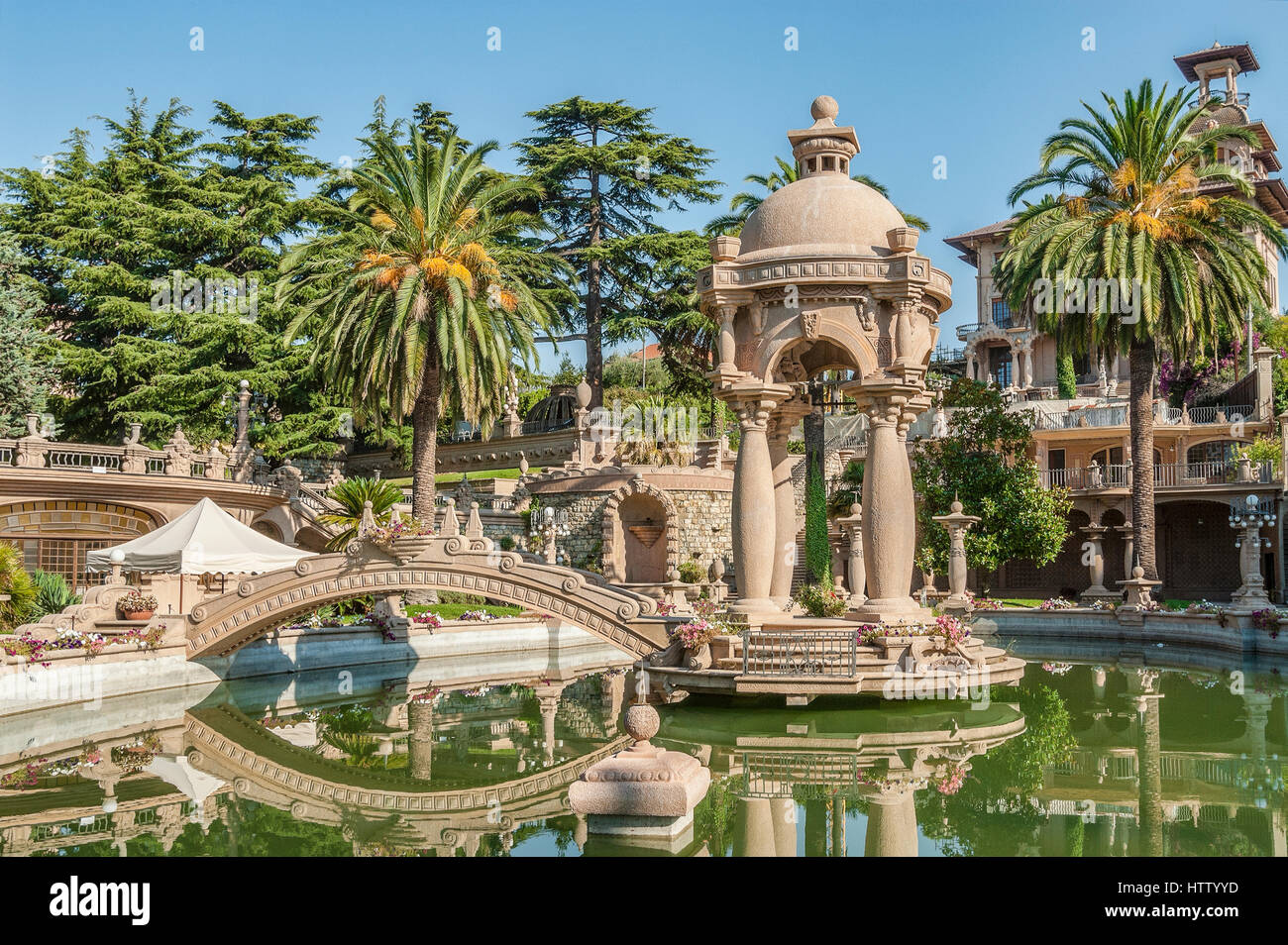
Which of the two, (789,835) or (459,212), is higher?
(459,212)

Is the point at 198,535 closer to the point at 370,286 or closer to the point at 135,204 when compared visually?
the point at 370,286

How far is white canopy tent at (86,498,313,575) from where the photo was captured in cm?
2212

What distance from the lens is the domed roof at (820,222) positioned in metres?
17.5

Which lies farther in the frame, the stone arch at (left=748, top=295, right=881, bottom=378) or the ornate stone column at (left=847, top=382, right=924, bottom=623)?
the stone arch at (left=748, top=295, right=881, bottom=378)

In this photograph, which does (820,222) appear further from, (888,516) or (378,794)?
(378,794)

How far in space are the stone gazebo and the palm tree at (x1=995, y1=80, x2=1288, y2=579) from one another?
15.2 m

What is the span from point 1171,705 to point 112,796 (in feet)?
51.8

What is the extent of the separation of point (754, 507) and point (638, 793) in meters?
8.08

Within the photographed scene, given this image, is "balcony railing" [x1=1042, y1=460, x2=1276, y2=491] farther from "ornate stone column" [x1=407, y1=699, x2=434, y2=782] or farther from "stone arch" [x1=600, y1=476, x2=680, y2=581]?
"ornate stone column" [x1=407, y1=699, x2=434, y2=782]

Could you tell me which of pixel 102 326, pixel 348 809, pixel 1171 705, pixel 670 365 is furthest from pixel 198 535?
pixel 670 365

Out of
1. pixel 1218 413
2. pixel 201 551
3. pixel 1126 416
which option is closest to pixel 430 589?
pixel 201 551

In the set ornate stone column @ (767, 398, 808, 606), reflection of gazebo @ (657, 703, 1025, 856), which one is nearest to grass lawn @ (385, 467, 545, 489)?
ornate stone column @ (767, 398, 808, 606)

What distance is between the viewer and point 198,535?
2291 centimetres
